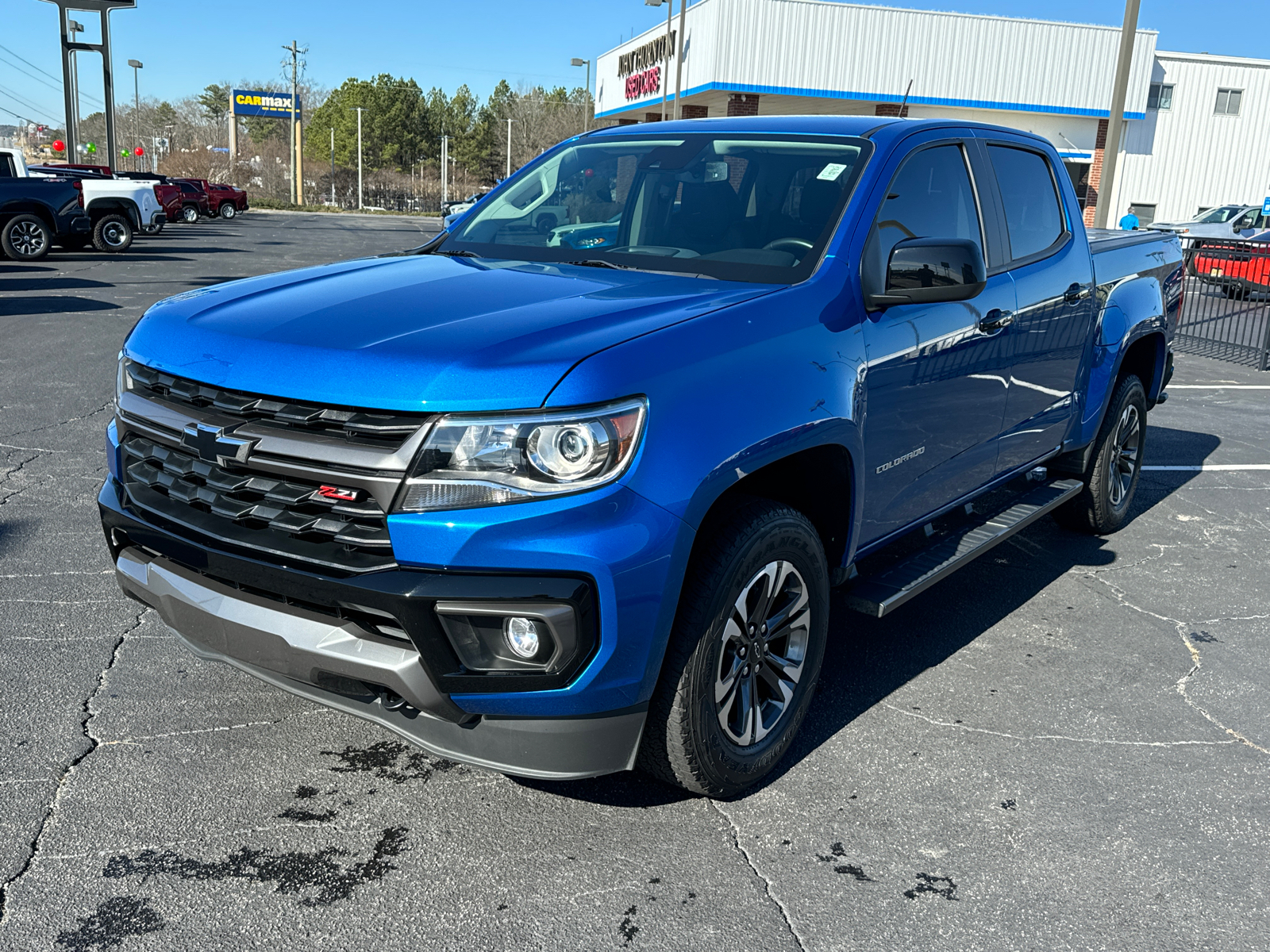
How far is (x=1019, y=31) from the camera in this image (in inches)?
1351

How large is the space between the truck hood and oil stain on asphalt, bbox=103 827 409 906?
1.22m

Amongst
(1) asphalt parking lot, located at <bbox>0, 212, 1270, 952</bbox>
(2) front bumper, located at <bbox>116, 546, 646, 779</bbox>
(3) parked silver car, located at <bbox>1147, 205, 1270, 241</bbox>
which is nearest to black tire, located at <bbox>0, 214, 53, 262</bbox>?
(1) asphalt parking lot, located at <bbox>0, 212, 1270, 952</bbox>

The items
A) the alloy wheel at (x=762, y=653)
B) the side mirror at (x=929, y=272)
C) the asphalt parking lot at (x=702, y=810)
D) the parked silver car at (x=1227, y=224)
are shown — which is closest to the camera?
the asphalt parking lot at (x=702, y=810)

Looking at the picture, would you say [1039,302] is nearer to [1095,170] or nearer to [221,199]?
[1095,170]

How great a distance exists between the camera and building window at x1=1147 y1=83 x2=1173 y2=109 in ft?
130

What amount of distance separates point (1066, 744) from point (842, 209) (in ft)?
6.36

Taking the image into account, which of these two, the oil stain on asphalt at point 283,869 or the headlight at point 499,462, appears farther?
the oil stain on asphalt at point 283,869

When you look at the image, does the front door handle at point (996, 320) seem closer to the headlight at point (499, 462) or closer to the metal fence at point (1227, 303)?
the headlight at point (499, 462)

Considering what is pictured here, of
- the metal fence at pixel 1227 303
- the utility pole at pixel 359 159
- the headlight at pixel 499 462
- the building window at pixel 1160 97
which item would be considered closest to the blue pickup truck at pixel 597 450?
the headlight at pixel 499 462

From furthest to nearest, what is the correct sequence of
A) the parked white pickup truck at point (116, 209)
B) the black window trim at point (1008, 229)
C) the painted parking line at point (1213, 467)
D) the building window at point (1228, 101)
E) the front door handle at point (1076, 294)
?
1. the building window at point (1228, 101)
2. the parked white pickup truck at point (116, 209)
3. the painted parking line at point (1213, 467)
4. the front door handle at point (1076, 294)
5. the black window trim at point (1008, 229)

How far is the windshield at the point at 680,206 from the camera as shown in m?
3.60

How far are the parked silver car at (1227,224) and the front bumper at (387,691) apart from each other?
31.3 metres

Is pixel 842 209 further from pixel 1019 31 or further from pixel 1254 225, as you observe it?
pixel 1019 31

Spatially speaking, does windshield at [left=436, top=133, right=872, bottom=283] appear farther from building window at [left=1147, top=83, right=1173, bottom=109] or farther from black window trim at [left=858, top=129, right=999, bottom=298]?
building window at [left=1147, top=83, right=1173, bottom=109]
